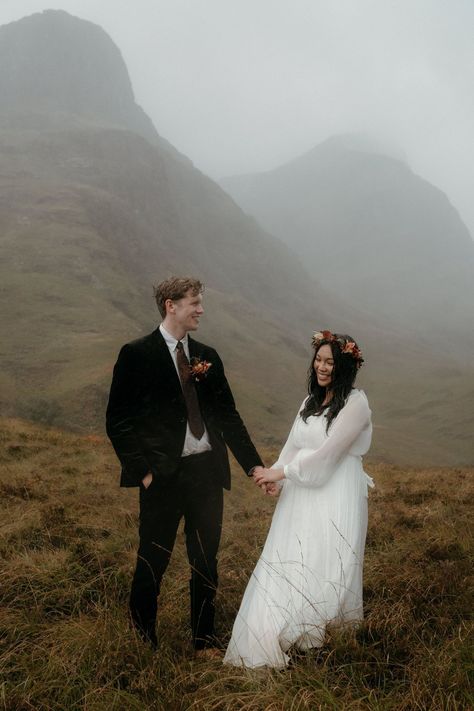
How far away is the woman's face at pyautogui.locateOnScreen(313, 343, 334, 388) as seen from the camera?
13.8 ft

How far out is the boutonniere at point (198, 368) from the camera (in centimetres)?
410

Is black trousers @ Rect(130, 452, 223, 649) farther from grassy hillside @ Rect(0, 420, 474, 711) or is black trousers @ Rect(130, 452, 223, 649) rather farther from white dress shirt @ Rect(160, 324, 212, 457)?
grassy hillside @ Rect(0, 420, 474, 711)

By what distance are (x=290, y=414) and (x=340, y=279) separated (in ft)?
430

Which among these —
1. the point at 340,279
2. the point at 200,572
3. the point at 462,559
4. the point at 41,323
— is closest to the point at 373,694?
the point at 200,572

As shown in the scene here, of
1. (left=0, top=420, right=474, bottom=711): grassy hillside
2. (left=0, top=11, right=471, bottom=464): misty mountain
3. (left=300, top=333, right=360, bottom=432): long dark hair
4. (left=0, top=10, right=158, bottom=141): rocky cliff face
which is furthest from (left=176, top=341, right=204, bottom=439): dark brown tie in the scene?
(left=0, top=10, right=158, bottom=141): rocky cliff face

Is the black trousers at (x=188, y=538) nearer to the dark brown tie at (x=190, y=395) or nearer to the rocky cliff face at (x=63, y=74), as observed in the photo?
the dark brown tie at (x=190, y=395)

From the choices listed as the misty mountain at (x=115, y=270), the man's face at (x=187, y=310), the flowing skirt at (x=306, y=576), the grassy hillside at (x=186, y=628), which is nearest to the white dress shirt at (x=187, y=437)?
the man's face at (x=187, y=310)

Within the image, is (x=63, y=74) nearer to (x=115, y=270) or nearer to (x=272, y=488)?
(x=115, y=270)

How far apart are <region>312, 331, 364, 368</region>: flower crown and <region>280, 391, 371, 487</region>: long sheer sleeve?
37 cm

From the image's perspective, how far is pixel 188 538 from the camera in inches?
164

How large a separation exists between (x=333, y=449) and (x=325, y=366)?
675 millimetres

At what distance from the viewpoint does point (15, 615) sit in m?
4.09

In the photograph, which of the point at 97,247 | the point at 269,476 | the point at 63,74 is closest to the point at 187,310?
the point at 269,476

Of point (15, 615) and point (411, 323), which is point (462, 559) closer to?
point (15, 615)
